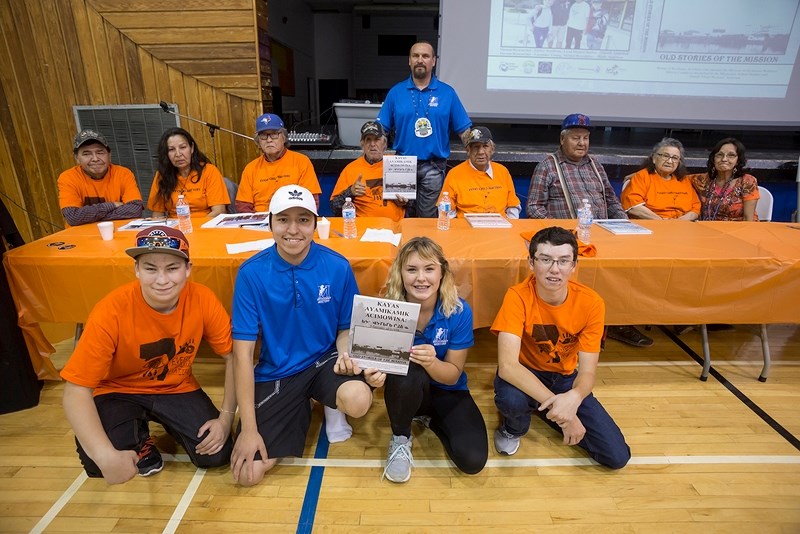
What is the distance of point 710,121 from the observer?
4.84m

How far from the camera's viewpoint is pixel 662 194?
3.31 m

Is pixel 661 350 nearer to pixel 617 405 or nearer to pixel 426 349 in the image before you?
pixel 617 405

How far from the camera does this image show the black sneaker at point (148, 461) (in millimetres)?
1807

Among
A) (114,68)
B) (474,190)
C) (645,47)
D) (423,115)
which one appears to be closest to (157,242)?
(474,190)

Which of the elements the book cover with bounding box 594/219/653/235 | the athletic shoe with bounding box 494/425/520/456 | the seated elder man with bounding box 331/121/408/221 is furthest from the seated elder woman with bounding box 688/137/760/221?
the athletic shoe with bounding box 494/425/520/456

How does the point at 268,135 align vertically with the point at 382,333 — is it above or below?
above

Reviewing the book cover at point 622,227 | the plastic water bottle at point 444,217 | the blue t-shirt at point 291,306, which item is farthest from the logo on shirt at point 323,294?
the book cover at point 622,227

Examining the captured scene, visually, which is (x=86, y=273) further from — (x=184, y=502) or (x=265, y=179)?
(x=265, y=179)

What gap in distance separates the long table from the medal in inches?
55.4

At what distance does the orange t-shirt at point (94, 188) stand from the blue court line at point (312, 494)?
2311 millimetres

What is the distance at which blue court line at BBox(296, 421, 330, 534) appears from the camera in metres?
1.60

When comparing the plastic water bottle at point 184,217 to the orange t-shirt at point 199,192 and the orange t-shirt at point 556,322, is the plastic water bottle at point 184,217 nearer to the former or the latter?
the orange t-shirt at point 199,192

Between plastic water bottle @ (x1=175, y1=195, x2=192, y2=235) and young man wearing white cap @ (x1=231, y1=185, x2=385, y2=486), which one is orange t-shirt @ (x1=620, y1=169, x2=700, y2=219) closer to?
young man wearing white cap @ (x1=231, y1=185, x2=385, y2=486)

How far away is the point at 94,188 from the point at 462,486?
3.15 metres
